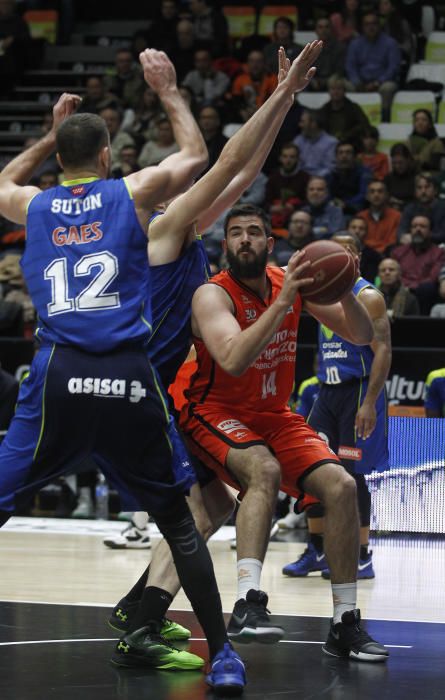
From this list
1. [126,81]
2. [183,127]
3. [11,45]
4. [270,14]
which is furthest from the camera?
[11,45]

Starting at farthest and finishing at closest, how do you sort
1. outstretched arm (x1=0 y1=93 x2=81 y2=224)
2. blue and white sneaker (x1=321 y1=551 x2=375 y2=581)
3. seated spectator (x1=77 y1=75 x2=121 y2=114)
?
seated spectator (x1=77 y1=75 x2=121 y2=114) → blue and white sneaker (x1=321 y1=551 x2=375 y2=581) → outstretched arm (x1=0 y1=93 x2=81 y2=224)

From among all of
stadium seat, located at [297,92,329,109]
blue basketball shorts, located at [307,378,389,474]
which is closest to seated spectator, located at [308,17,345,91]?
stadium seat, located at [297,92,329,109]

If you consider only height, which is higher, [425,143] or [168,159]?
[425,143]

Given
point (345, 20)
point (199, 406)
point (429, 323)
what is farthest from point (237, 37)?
point (199, 406)

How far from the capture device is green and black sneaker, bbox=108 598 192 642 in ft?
16.9

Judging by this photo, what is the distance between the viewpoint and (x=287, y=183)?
13.0m

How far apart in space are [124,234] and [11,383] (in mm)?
5549

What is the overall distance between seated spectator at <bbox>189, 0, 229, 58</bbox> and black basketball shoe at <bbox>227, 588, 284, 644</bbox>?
11900 millimetres

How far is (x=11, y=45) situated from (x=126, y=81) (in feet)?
6.62

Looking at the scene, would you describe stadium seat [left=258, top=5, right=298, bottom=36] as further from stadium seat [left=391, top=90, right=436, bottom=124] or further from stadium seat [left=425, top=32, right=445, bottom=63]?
stadium seat [left=391, top=90, right=436, bottom=124]

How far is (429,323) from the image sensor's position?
1001cm

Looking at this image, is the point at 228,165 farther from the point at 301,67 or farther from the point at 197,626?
the point at 197,626

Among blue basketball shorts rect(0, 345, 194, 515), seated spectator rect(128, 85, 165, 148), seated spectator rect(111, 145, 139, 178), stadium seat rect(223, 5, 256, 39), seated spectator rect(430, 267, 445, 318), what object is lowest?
blue basketball shorts rect(0, 345, 194, 515)

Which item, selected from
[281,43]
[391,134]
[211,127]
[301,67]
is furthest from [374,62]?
[301,67]
